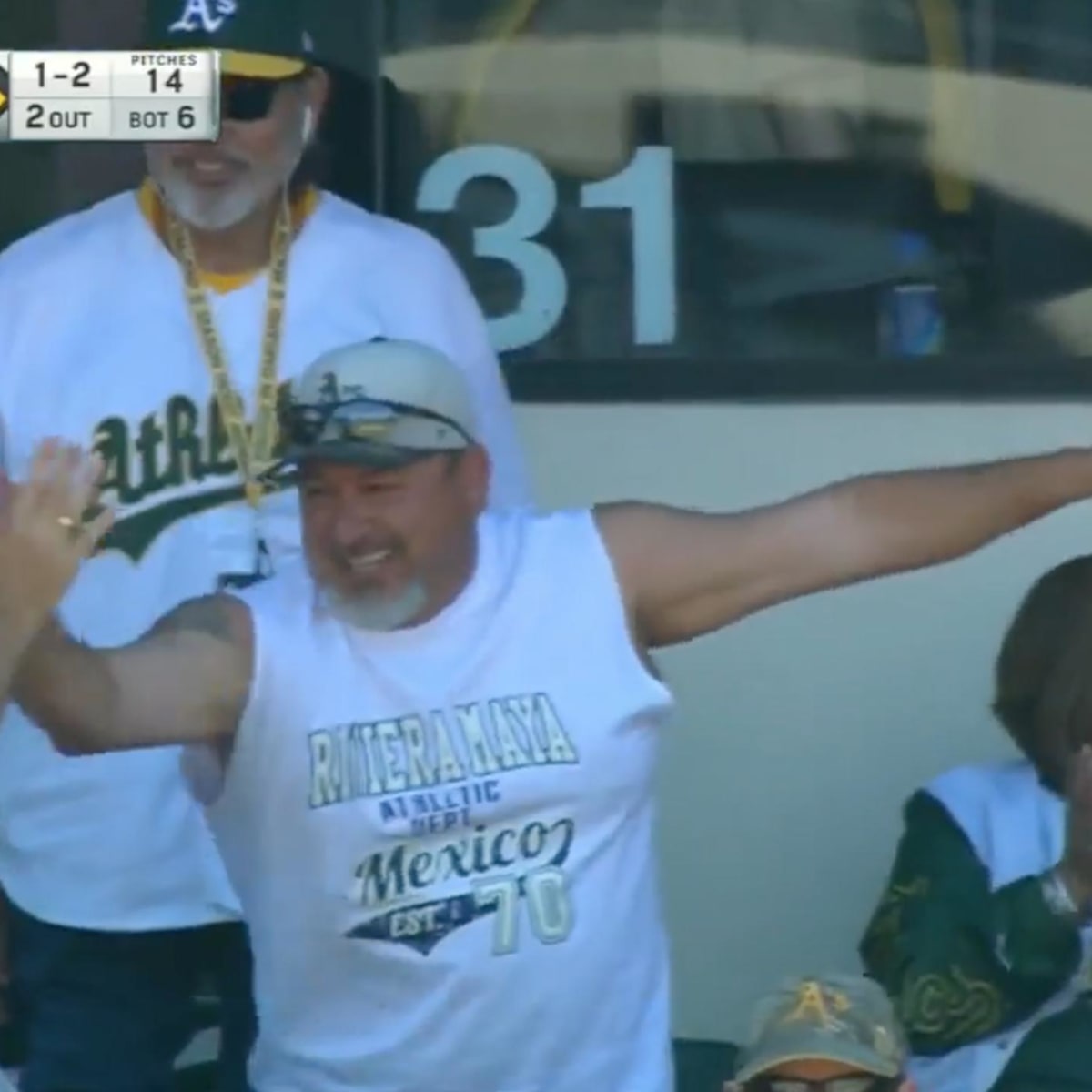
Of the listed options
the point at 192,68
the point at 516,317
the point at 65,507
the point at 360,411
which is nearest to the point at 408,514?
the point at 360,411

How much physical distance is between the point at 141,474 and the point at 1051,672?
118 cm

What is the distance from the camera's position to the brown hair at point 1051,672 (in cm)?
396

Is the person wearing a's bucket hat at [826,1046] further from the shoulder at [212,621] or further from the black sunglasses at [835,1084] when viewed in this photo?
the shoulder at [212,621]

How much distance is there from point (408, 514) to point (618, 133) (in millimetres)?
1437

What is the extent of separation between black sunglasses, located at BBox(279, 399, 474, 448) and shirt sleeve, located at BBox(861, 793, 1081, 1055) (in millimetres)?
944

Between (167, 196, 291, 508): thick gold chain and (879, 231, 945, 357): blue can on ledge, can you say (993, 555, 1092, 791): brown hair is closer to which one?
(879, 231, 945, 357): blue can on ledge

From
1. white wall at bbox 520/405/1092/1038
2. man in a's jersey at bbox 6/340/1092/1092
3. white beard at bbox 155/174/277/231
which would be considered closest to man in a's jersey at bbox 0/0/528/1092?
white beard at bbox 155/174/277/231

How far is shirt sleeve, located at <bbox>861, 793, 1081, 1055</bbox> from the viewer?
3.79 meters

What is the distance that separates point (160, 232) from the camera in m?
4.03

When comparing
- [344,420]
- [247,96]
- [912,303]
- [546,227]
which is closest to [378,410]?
[344,420]

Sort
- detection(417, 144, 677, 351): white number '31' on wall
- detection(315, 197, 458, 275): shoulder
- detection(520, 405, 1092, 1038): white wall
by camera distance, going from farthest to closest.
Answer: detection(417, 144, 677, 351): white number '31' on wall
detection(520, 405, 1092, 1038): white wall
detection(315, 197, 458, 275): shoulder

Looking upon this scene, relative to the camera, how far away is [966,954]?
12.6ft

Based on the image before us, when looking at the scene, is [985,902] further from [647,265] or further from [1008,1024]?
[647,265]
